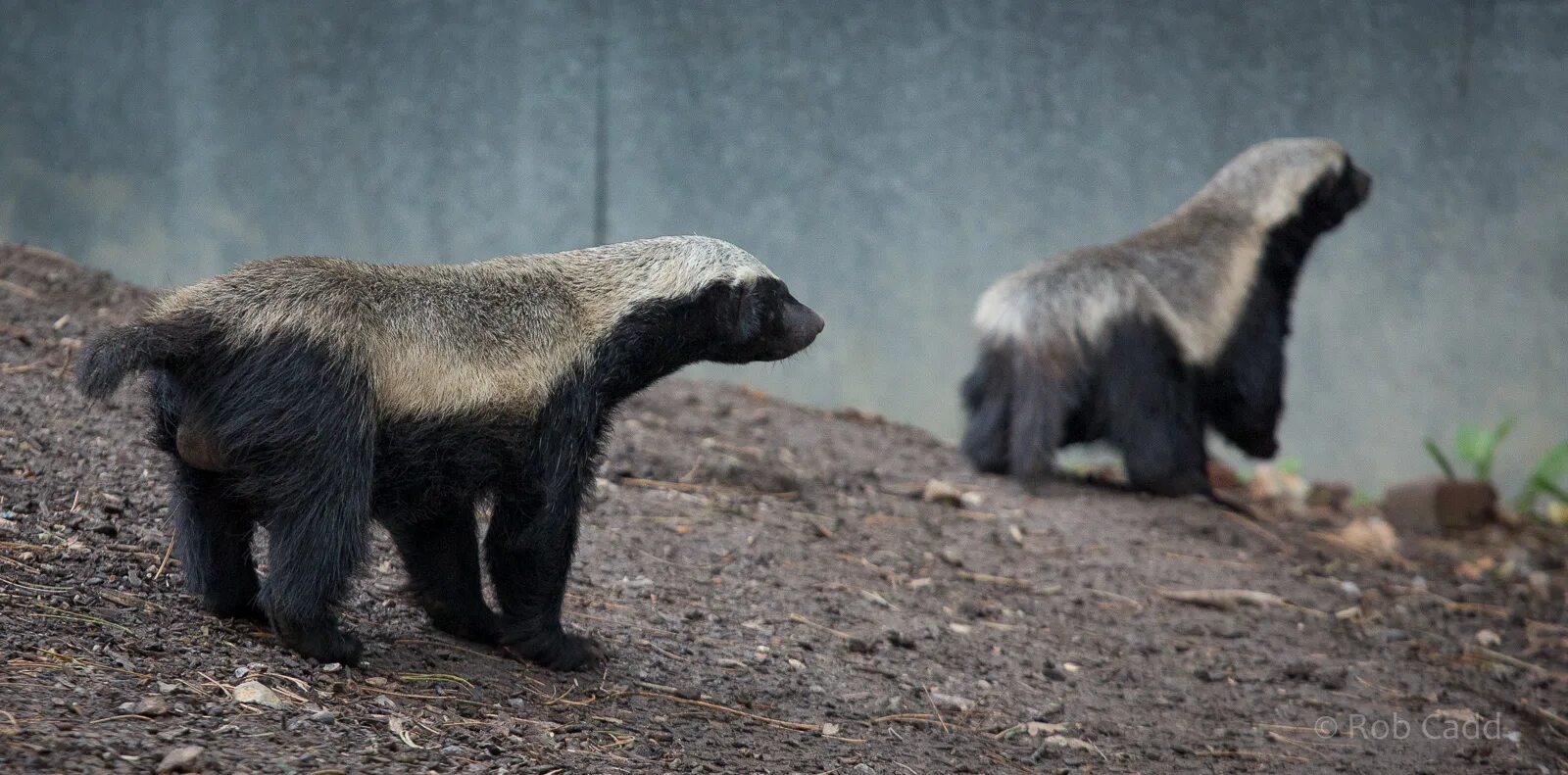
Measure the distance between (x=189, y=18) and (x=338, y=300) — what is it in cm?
584

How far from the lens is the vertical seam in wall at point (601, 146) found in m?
8.69

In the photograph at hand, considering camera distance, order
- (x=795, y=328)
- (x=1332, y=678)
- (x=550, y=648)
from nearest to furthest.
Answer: (x=550, y=648), (x=795, y=328), (x=1332, y=678)

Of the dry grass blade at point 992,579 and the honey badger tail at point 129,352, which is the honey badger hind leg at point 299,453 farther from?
the dry grass blade at point 992,579

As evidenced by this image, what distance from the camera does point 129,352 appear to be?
3152 millimetres

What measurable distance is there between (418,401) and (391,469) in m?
0.19

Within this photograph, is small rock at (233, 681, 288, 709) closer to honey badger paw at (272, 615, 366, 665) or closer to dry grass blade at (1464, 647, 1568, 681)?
honey badger paw at (272, 615, 366, 665)

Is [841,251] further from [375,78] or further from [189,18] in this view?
[189,18]

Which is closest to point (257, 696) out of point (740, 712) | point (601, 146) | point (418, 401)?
point (418, 401)

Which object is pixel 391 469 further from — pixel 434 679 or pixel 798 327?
pixel 798 327

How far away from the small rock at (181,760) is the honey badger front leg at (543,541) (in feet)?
3.77

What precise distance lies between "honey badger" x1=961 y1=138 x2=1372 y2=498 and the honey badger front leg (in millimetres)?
3867

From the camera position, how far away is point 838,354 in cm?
918

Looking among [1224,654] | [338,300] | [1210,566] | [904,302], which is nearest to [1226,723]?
[1224,654]

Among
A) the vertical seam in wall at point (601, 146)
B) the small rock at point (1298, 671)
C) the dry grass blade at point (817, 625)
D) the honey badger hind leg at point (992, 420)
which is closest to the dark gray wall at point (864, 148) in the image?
the vertical seam in wall at point (601, 146)
